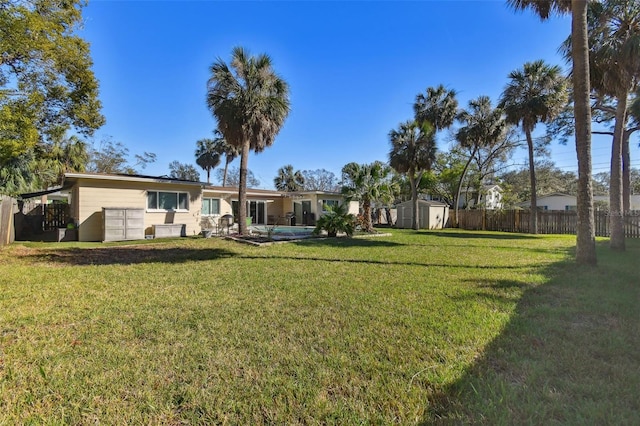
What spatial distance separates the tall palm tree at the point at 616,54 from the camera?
959 centimetres

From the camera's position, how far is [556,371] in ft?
8.72

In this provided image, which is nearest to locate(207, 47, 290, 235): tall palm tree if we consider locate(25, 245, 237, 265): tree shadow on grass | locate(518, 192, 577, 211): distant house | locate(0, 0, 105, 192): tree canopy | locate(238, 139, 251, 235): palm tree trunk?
locate(238, 139, 251, 235): palm tree trunk

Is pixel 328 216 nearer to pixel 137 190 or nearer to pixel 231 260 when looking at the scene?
pixel 231 260

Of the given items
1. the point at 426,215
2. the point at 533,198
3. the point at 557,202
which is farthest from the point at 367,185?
the point at 557,202

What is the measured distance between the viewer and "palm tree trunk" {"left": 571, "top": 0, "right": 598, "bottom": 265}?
7227 mm

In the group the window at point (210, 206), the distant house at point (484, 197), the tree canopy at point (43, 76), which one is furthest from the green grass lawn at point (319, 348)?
the distant house at point (484, 197)

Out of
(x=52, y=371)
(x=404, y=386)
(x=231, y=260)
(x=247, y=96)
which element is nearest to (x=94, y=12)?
(x=247, y=96)

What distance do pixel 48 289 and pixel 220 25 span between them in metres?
10.4

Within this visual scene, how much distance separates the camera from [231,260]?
8500 millimetres

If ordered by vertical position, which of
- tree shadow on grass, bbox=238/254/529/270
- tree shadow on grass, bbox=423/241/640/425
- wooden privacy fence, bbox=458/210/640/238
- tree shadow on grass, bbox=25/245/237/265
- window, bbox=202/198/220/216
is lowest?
tree shadow on grass, bbox=423/241/640/425

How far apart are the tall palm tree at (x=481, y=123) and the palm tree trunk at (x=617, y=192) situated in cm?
1209

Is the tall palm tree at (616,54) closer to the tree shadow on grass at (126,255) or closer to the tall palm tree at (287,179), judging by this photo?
the tree shadow on grass at (126,255)

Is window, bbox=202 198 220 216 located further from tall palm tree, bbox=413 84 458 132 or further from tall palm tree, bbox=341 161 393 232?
tall palm tree, bbox=413 84 458 132

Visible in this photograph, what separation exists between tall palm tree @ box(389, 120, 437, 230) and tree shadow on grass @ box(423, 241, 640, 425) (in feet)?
57.5
